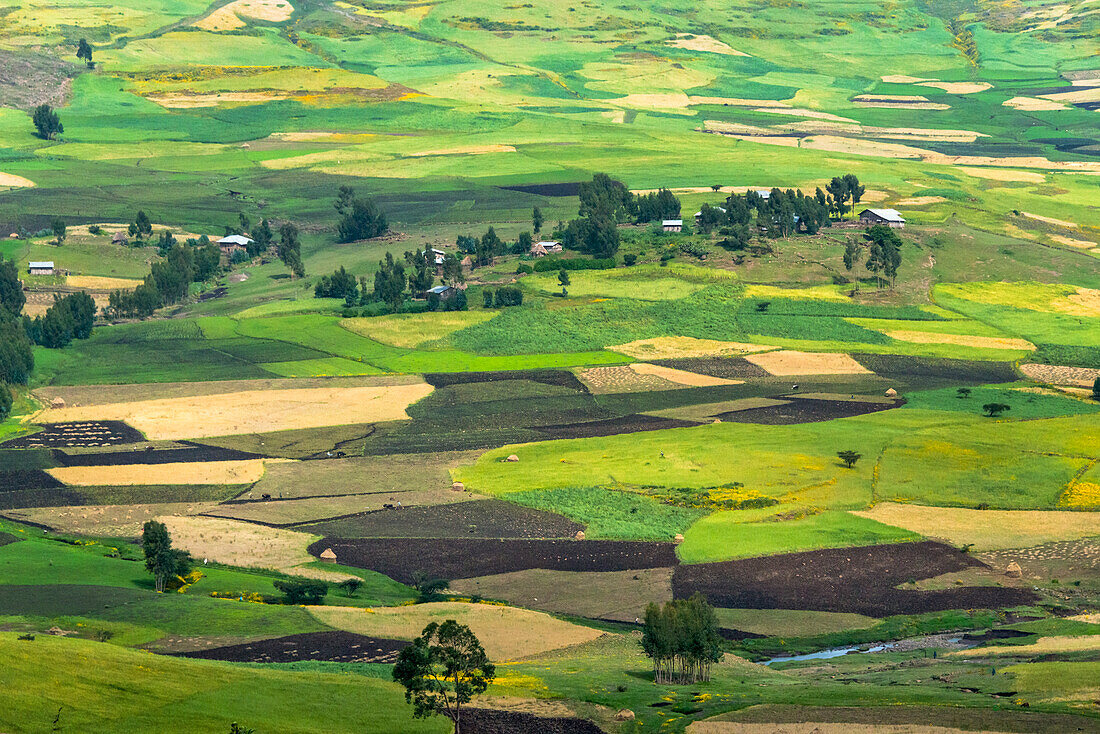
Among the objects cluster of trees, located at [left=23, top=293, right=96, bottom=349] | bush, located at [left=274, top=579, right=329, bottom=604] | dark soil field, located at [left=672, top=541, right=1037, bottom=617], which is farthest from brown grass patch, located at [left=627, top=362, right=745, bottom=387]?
cluster of trees, located at [left=23, top=293, right=96, bottom=349]

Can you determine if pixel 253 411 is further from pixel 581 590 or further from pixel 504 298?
pixel 581 590

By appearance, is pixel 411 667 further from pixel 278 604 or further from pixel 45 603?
pixel 45 603

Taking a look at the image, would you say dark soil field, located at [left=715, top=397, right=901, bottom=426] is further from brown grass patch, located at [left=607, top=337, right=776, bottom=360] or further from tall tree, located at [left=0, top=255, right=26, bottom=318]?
tall tree, located at [left=0, top=255, right=26, bottom=318]

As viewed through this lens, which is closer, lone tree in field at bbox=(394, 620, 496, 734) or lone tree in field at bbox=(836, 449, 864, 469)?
lone tree in field at bbox=(394, 620, 496, 734)

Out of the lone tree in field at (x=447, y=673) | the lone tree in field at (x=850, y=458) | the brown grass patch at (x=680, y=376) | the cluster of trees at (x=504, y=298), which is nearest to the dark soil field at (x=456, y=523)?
the lone tree in field at (x=850, y=458)

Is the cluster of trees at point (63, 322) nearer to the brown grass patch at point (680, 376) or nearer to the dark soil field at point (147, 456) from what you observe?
the dark soil field at point (147, 456)

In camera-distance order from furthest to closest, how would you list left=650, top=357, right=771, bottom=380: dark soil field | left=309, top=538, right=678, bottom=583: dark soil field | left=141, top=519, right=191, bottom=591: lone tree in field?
left=650, top=357, right=771, bottom=380: dark soil field
left=309, top=538, right=678, bottom=583: dark soil field
left=141, top=519, right=191, bottom=591: lone tree in field

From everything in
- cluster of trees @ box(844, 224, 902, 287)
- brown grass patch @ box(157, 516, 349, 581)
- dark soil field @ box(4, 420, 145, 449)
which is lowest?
dark soil field @ box(4, 420, 145, 449)
